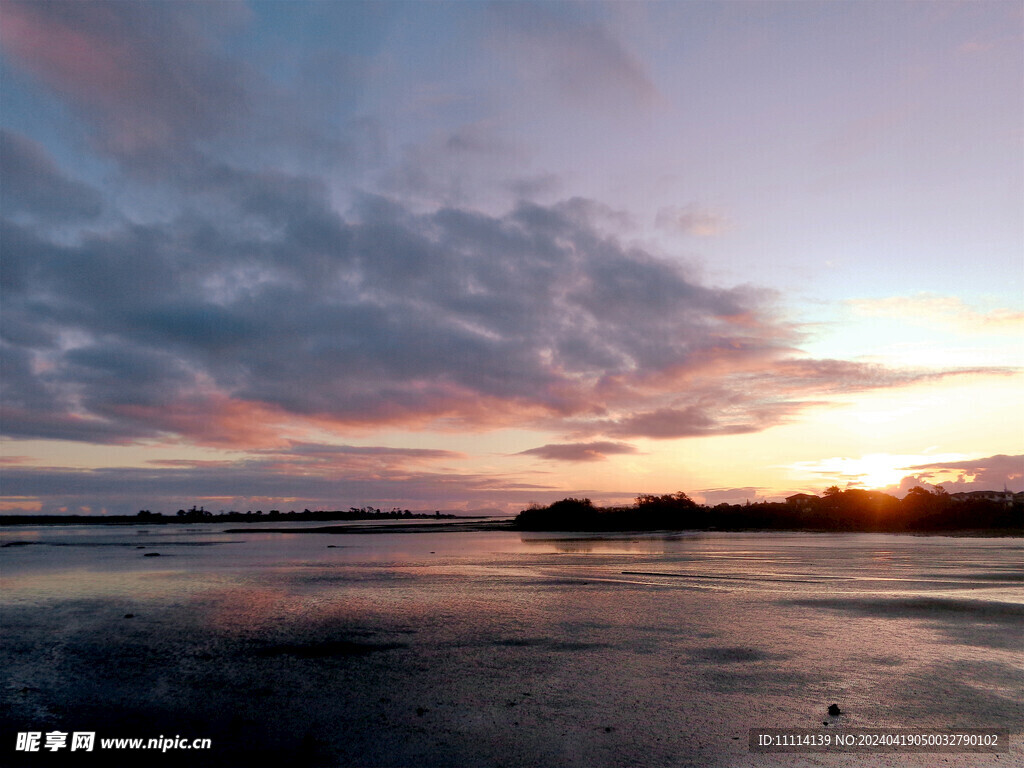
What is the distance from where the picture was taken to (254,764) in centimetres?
895

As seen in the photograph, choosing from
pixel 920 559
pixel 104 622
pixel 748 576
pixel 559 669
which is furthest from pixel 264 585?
pixel 920 559

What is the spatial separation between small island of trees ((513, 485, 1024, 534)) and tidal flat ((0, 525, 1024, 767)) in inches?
2604

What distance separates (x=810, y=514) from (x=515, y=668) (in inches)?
4028

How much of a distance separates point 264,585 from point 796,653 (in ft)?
76.6

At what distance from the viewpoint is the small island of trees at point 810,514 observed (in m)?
82.8

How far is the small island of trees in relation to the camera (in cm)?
8275

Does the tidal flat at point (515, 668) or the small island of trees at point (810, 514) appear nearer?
the tidal flat at point (515, 668)

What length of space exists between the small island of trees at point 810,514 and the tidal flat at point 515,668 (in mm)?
66133

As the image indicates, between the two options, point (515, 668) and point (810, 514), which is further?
point (810, 514)

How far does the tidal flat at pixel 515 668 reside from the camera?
955 centimetres

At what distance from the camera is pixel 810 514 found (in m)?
103

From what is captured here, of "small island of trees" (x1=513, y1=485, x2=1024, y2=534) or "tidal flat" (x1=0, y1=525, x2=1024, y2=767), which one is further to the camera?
"small island of trees" (x1=513, y1=485, x2=1024, y2=534)

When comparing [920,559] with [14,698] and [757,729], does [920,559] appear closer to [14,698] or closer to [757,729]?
[757,729]

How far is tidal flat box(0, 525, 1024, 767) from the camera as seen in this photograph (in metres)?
9.55
